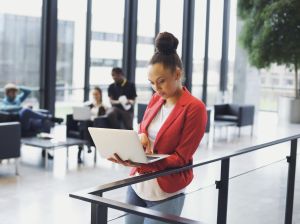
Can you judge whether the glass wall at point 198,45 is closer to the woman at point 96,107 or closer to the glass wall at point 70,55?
the glass wall at point 70,55

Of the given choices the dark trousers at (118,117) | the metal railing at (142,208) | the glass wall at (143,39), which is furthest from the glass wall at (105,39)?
the metal railing at (142,208)

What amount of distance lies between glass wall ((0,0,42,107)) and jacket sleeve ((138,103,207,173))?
28.9 feet

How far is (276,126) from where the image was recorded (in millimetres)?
13836

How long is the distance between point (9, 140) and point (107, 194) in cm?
481

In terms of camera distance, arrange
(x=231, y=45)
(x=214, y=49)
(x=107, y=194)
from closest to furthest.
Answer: (x=107, y=194) < (x=214, y=49) < (x=231, y=45)

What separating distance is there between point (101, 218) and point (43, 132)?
22.8ft

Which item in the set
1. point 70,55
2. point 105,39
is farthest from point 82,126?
point 105,39

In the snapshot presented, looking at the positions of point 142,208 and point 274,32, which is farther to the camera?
point 274,32

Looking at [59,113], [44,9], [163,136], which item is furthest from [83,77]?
[163,136]

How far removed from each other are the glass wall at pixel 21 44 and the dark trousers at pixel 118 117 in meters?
3.04

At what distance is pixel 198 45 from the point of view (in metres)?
16.3

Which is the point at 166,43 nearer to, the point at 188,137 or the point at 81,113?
the point at 188,137

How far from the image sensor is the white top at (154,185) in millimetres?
2430

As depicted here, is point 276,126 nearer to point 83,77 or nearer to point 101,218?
point 83,77
